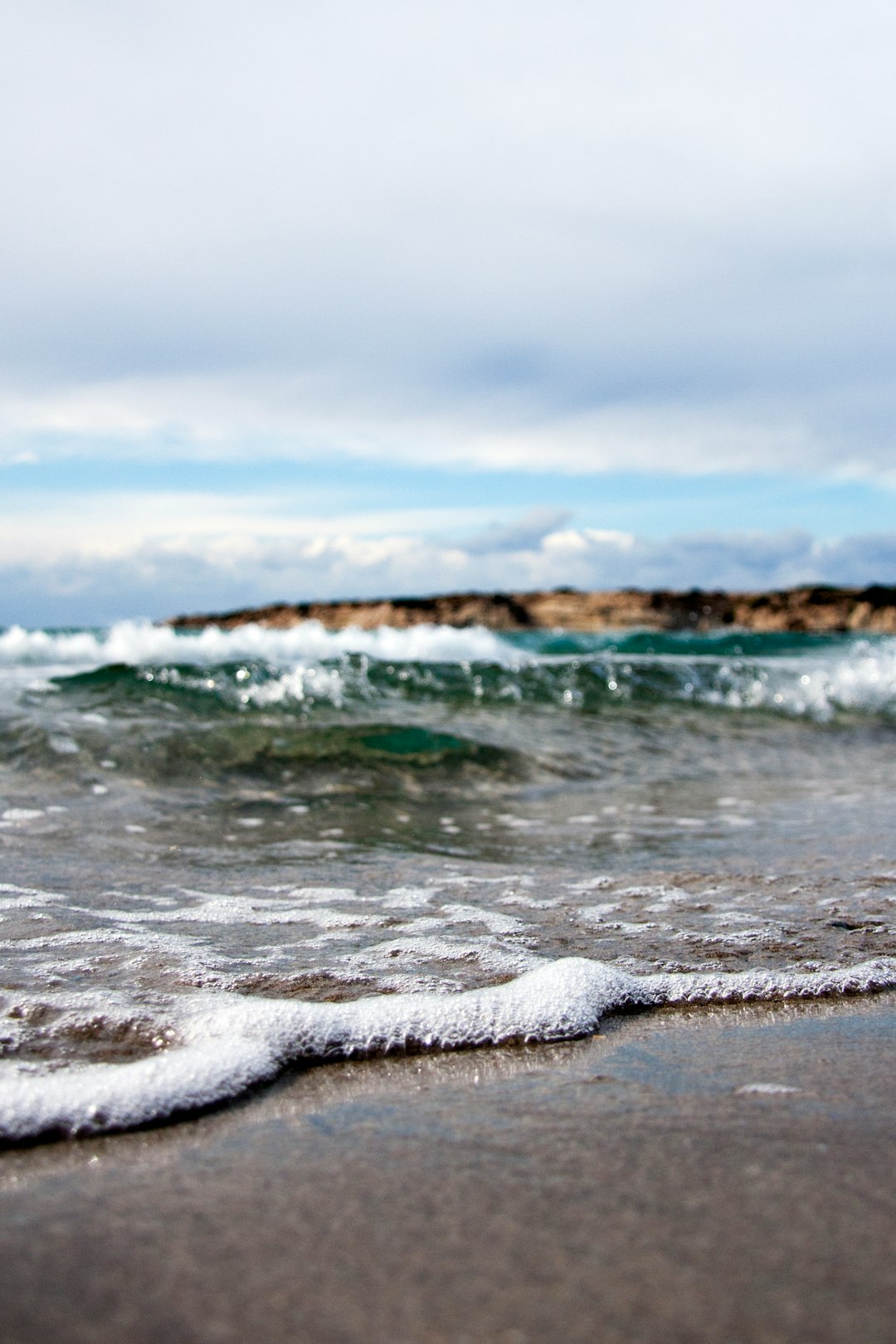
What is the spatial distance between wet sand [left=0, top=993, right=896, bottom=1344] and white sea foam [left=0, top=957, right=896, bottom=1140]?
0.22ft

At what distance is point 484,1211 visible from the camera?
137cm

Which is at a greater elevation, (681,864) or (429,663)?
(429,663)

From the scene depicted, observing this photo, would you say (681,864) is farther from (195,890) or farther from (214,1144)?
(214,1144)

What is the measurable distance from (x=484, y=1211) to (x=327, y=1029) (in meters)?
0.81

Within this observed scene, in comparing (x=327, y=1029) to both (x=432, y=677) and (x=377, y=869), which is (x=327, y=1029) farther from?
(x=432, y=677)

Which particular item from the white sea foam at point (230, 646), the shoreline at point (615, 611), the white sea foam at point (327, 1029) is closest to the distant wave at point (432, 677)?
the white sea foam at point (230, 646)

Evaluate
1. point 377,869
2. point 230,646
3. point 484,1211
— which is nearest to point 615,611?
point 230,646

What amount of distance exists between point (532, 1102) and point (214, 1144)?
0.54 m

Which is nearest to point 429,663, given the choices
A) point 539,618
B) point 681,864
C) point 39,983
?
point 681,864

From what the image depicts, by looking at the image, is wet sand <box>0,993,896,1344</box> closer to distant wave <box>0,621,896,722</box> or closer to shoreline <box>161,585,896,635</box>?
distant wave <box>0,621,896,722</box>

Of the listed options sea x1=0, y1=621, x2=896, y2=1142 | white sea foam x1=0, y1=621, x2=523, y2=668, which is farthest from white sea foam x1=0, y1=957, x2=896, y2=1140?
white sea foam x1=0, y1=621, x2=523, y2=668

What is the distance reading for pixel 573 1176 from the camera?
147 centimetres

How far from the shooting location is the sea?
216 centimetres

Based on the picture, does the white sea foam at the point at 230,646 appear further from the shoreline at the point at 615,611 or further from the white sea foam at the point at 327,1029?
the shoreline at the point at 615,611
